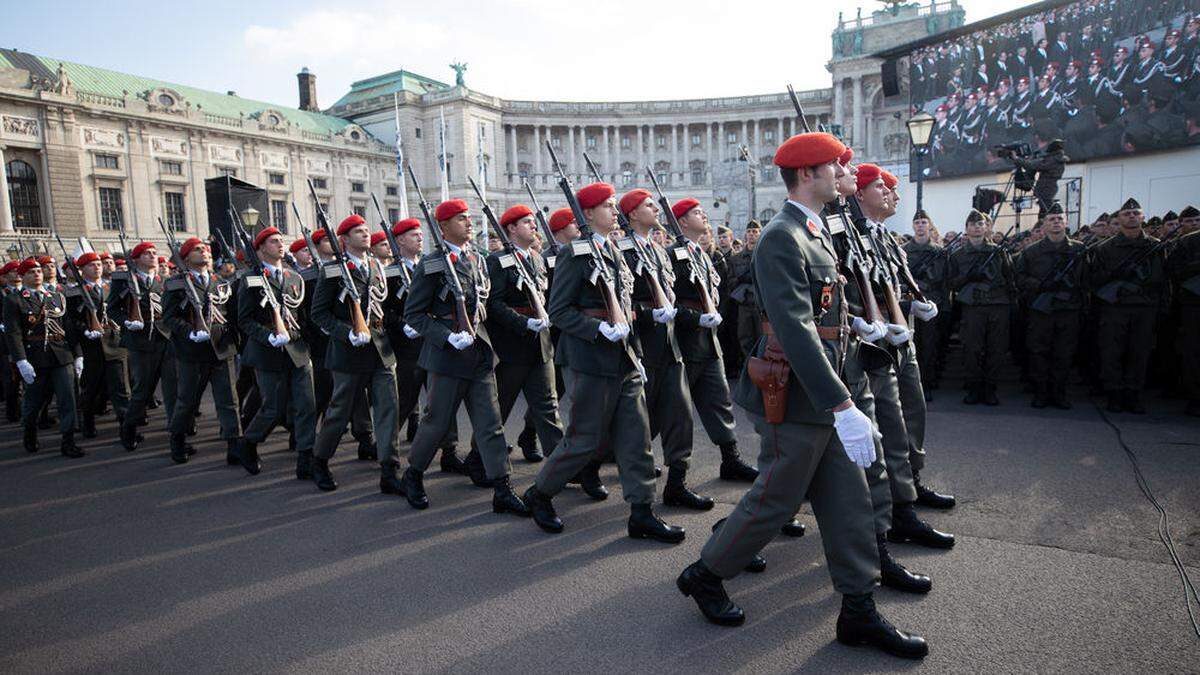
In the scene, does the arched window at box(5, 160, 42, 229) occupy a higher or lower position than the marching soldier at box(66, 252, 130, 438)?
higher

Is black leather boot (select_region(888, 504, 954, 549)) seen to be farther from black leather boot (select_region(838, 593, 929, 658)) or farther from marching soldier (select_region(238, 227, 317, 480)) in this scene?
marching soldier (select_region(238, 227, 317, 480))

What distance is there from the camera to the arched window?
41.8m

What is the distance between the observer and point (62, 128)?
4369cm

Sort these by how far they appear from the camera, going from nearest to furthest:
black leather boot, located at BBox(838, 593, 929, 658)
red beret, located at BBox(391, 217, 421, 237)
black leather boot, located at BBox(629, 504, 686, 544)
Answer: black leather boot, located at BBox(838, 593, 929, 658) → black leather boot, located at BBox(629, 504, 686, 544) → red beret, located at BBox(391, 217, 421, 237)

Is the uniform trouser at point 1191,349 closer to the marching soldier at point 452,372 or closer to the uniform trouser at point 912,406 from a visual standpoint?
the uniform trouser at point 912,406

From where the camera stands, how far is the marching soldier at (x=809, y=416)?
3061mm

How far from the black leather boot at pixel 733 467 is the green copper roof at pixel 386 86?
2929 inches

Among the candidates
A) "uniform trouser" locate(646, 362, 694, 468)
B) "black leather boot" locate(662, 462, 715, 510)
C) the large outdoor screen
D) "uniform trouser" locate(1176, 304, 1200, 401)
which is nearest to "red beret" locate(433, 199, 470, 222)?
"uniform trouser" locate(646, 362, 694, 468)

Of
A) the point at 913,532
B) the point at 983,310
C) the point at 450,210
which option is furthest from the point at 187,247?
the point at 983,310

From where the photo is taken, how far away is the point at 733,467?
5.92 meters

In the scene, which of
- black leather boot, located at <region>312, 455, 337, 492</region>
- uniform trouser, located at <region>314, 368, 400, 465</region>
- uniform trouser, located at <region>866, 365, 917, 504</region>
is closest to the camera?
uniform trouser, located at <region>866, 365, 917, 504</region>

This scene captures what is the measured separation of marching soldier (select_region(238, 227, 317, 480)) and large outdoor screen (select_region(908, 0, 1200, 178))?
2030 centimetres

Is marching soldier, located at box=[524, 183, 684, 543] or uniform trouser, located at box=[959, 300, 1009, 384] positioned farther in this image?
uniform trouser, located at box=[959, 300, 1009, 384]

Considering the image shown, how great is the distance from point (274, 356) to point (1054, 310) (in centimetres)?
856
